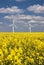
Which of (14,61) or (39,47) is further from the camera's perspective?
(39,47)

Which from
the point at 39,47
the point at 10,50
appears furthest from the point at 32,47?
the point at 10,50

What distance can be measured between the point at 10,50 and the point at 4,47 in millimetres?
202

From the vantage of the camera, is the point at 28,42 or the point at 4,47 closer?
Answer: the point at 4,47

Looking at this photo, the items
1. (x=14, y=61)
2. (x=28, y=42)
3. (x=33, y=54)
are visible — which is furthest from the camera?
(x=28, y=42)

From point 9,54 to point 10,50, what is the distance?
135 millimetres

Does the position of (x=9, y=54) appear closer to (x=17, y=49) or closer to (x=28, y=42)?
(x=17, y=49)

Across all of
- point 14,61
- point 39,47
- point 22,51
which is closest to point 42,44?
point 39,47

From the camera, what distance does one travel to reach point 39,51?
6.23 m

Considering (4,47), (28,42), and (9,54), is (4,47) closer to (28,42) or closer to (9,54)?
(9,54)

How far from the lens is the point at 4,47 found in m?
6.09

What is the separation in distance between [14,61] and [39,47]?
2.74 feet

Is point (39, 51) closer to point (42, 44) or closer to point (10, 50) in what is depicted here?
point (42, 44)

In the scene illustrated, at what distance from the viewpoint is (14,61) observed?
5.66 metres

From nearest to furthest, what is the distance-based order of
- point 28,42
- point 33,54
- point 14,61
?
point 14,61 < point 33,54 < point 28,42
